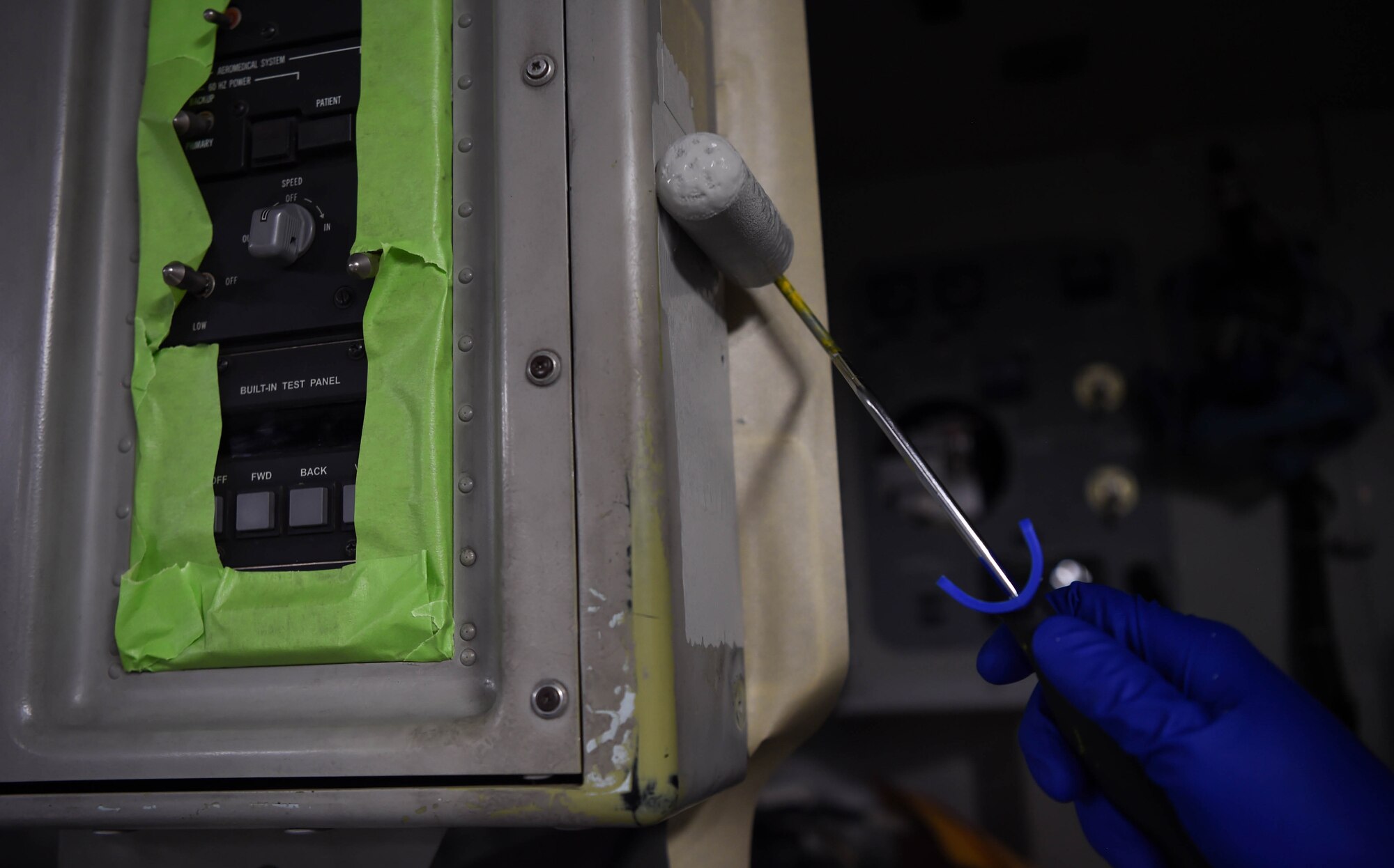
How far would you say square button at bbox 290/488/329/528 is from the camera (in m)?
0.59

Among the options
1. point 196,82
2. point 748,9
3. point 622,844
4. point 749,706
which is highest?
point 748,9

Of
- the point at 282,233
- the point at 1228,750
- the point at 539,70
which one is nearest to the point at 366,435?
the point at 282,233

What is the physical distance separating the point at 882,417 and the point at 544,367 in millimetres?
267

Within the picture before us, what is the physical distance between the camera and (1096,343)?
4.04ft

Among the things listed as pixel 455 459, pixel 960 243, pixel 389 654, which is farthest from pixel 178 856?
pixel 960 243

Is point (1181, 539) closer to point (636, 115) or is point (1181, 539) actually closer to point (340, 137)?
point (636, 115)

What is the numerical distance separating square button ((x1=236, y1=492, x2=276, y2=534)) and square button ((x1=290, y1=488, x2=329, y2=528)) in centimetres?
2

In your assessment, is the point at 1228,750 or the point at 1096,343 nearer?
the point at 1228,750

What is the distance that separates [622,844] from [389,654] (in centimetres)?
32

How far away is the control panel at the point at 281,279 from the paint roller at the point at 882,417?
25 centimetres

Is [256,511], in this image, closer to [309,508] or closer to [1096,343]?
[309,508]

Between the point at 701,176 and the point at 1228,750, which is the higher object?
the point at 701,176

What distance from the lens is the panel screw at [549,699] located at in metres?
0.50

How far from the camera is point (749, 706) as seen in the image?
74 cm
